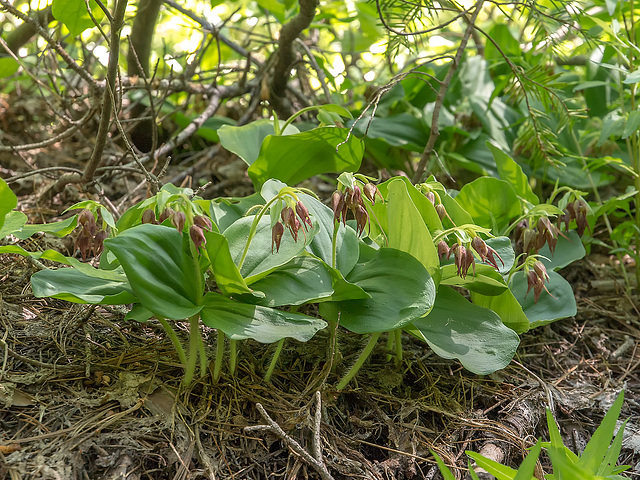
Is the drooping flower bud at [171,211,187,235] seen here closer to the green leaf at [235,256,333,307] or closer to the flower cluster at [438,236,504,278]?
the green leaf at [235,256,333,307]

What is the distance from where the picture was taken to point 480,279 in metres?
1.40

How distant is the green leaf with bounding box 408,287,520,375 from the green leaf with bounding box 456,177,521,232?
0.48m

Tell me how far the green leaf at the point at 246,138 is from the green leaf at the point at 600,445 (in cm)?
130

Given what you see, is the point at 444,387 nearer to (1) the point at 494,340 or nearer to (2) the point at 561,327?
(1) the point at 494,340

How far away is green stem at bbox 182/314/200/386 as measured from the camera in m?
1.26

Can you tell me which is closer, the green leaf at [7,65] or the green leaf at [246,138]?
the green leaf at [246,138]

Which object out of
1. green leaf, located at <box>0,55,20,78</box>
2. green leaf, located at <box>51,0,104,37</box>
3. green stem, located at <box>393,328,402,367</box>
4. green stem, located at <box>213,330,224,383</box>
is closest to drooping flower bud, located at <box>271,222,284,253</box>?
green stem, located at <box>213,330,224,383</box>

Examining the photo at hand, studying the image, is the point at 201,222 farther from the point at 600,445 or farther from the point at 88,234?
the point at 600,445

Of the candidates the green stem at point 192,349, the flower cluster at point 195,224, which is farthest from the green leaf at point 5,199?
the green stem at point 192,349

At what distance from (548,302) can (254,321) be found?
39.4 inches

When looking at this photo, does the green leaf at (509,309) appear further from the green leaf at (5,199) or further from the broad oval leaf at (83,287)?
Answer: the green leaf at (5,199)

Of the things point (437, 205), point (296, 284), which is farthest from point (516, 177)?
point (296, 284)

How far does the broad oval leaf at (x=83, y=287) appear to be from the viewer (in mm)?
1187

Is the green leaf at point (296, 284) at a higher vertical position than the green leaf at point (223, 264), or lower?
lower
